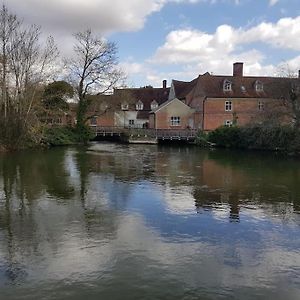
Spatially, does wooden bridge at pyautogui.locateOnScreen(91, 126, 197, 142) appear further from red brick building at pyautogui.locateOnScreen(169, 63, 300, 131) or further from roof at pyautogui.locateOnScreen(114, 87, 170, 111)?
roof at pyautogui.locateOnScreen(114, 87, 170, 111)

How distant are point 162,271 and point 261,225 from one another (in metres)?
4.40

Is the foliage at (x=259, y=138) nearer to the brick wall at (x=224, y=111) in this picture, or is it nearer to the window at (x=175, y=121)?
the brick wall at (x=224, y=111)

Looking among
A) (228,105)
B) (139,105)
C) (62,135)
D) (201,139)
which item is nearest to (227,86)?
(228,105)

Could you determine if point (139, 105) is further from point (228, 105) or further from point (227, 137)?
point (227, 137)

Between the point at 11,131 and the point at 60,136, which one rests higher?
the point at 11,131

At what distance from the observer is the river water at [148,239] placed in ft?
22.9

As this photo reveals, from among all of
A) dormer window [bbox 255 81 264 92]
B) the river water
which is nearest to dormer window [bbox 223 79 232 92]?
dormer window [bbox 255 81 264 92]

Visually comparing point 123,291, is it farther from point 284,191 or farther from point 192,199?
point 284,191

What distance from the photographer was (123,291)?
6816mm

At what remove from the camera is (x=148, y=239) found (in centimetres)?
955

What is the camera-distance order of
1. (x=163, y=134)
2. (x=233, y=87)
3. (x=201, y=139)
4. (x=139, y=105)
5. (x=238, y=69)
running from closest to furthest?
(x=201, y=139)
(x=163, y=134)
(x=233, y=87)
(x=238, y=69)
(x=139, y=105)

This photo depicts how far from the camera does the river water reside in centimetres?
698

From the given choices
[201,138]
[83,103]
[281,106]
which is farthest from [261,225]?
[83,103]

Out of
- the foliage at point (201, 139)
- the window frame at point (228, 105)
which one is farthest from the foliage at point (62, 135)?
the window frame at point (228, 105)
